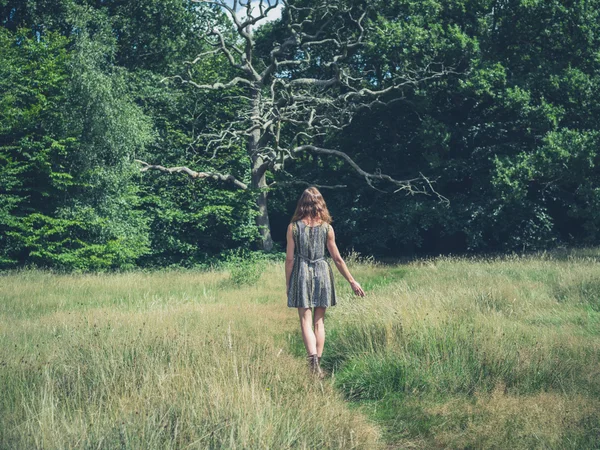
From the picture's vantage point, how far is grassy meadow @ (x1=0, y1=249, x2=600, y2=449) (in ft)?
13.0

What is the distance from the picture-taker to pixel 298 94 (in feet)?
79.4

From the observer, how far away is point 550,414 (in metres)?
4.50

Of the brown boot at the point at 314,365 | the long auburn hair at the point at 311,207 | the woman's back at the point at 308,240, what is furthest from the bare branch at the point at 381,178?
the brown boot at the point at 314,365

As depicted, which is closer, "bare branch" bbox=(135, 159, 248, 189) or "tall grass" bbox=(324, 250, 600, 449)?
"tall grass" bbox=(324, 250, 600, 449)

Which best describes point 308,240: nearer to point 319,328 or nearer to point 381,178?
point 319,328

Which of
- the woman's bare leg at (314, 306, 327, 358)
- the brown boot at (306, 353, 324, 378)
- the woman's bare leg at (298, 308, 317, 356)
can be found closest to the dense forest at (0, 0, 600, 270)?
the woman's bare leg at (314, 306, 327, 358)

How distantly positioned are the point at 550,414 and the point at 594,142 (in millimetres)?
15974

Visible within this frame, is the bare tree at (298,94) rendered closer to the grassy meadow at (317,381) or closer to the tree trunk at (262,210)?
the tree trunk at (262,210)

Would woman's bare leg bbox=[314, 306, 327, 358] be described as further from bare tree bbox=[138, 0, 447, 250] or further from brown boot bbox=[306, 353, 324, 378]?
bare tree bbox=[138, 0, 447, 250]

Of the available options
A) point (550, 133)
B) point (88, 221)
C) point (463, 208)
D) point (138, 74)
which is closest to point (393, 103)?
point (463, 208)

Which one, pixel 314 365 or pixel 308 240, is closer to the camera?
pixel 314 365

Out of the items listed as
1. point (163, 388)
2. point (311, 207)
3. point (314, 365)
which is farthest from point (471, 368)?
point (163, 388)

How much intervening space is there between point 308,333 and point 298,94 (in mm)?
19282

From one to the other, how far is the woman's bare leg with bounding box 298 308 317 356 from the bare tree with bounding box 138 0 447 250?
641 inches
